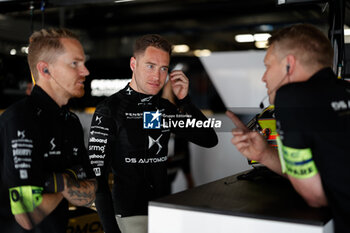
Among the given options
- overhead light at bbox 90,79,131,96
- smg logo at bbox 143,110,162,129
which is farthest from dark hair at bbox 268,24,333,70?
overhead light at bbox 90,79,131,96

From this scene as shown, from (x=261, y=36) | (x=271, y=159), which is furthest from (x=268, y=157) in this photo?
(x=261, y=36)

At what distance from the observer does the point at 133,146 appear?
77.9 inches

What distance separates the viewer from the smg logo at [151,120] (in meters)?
2.02

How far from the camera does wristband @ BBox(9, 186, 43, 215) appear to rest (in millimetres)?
1689

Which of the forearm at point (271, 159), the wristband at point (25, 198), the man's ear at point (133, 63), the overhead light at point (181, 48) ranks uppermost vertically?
the overhead light at point (181, 48)

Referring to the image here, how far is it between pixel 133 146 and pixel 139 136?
60 millimetres

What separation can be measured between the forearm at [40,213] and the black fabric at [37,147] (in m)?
0.02

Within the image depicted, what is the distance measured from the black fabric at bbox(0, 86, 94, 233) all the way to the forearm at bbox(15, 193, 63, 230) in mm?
22

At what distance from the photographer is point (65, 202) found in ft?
6.12

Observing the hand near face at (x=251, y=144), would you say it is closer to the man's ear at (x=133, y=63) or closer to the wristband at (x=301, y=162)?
the wristband at (x=301, y=162)

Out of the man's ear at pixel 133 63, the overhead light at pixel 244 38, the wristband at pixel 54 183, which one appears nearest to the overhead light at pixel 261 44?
the overhead light at pixel 244 38

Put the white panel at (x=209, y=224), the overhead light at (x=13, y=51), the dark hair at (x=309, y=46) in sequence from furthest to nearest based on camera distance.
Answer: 1. the overhead light at (x=13, y=51)
2. the dark hair at (x=309, y=46)
3. the white panel at (x=209, y=224)

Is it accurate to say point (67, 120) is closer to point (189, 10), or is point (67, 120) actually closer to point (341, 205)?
point (341, 205)

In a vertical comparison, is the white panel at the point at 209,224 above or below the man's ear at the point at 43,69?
below
